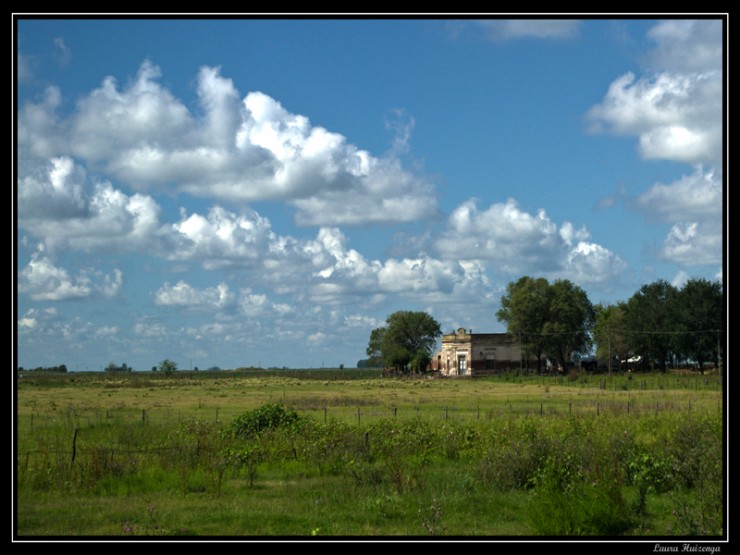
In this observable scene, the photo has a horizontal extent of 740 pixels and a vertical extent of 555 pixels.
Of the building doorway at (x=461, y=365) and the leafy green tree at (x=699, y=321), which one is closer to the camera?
the leafy green tree at (x=699, y=321)

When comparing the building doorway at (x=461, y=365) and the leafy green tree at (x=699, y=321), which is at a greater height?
the leafy green tree at (x=699, y=321)

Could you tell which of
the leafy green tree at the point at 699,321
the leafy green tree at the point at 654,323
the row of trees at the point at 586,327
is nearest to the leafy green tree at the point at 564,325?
the row of trees at the point at 586,327

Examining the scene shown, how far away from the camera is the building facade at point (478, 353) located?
112 meters

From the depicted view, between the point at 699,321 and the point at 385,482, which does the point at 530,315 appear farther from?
the point at 385,482

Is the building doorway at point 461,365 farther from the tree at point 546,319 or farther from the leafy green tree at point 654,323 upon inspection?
the leafy green tree at point 654,323

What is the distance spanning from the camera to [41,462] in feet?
62.1

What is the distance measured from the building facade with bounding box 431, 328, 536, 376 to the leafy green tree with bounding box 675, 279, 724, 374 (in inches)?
940

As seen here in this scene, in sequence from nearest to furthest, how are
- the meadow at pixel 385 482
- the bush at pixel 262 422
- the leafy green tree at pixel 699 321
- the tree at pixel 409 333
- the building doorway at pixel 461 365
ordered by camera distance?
1. the meadow at pixel 385 482
2. the bush at pixel 262 422
3. the leafy green tree at pixel 699 321
4. the building doorway at pixel 461 365
5. the tree at pixel 409 333

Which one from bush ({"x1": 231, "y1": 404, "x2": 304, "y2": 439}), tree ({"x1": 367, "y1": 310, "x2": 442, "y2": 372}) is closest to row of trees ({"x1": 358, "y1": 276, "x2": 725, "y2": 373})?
tree ({"x1": 367, "y1": 310, "x2": 442, "y2": 372})

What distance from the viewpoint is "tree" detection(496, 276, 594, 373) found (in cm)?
11244
